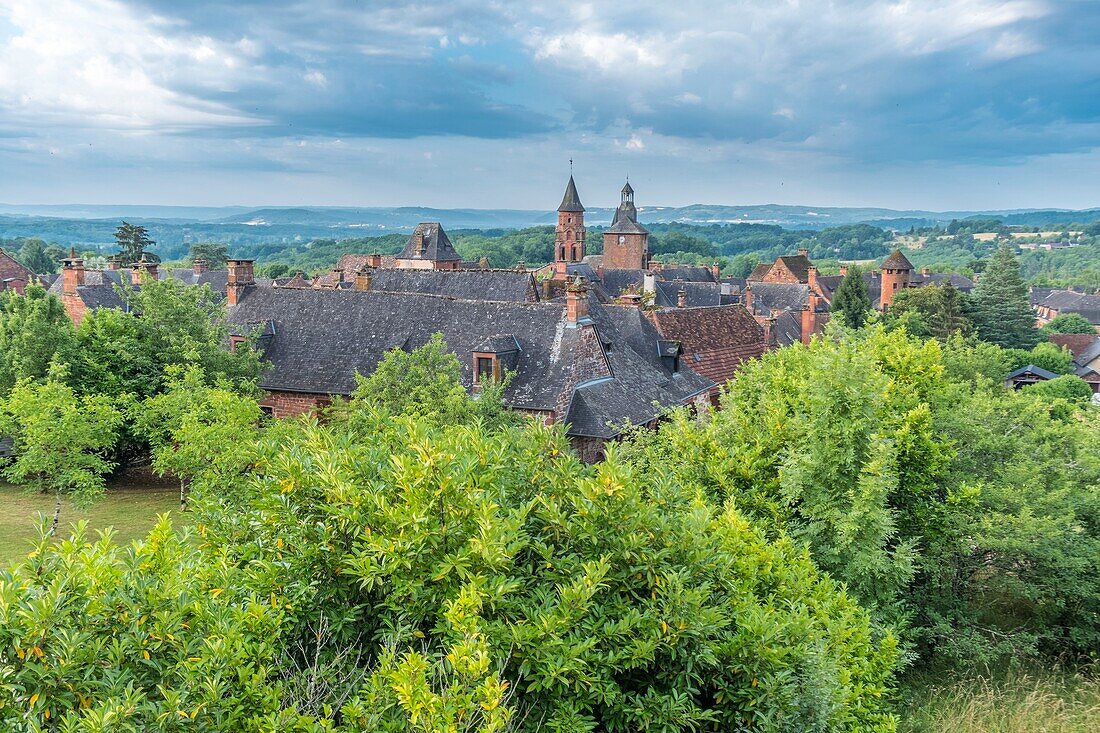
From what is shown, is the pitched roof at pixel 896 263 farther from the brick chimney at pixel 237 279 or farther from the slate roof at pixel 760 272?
the brick chimney at pixel 237 279

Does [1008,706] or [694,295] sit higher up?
[694,295]

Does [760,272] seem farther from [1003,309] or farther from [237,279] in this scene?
[237,279]

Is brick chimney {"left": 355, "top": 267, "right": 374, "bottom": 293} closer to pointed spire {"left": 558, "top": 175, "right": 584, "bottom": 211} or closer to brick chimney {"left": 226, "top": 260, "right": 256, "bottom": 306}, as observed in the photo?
brick chimney {"left": 226, "top": 260, "right": 256, "bottom": 306}

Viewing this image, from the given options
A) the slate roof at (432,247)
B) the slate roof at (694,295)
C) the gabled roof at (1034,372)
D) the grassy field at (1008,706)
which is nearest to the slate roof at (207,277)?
the slate roof at (432,247)

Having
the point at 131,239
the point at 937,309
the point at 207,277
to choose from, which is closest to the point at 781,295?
the point at 937,309

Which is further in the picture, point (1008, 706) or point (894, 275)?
point (894, 275)

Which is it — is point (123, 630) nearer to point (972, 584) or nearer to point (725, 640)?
point (725, 640)

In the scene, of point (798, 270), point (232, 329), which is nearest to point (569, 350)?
point (232, 329)
